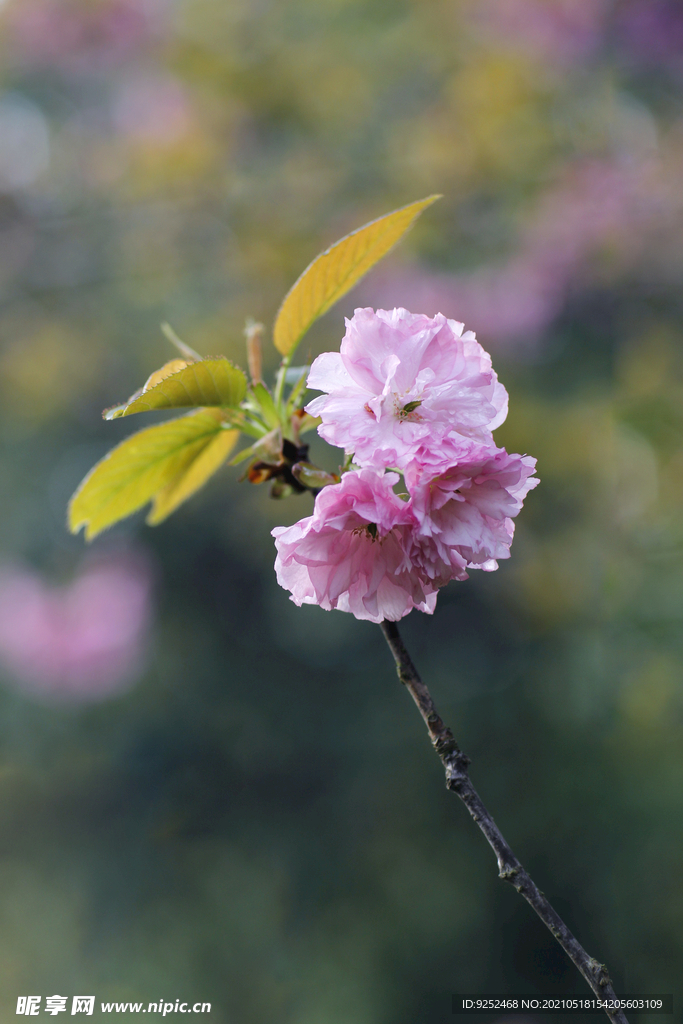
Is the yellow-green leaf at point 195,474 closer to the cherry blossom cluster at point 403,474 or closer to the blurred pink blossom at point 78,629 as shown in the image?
the cherry blossom cluster at point 403,474

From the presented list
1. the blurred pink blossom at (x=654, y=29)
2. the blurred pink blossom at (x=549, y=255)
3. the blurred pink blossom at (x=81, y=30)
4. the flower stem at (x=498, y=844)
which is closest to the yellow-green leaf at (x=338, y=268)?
the flower stem at (x=498, y=844)

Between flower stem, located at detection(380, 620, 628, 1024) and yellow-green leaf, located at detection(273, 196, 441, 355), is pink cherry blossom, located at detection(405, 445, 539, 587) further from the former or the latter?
yellow-green leaf, located at detection(273, 196, 441, 355)

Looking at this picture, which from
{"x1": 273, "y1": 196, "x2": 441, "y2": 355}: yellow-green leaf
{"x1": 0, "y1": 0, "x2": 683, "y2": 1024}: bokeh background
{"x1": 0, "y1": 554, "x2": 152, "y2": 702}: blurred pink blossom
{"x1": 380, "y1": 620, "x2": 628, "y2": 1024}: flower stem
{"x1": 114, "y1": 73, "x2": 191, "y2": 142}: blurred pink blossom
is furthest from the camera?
{"x1": 114, "y1": 73, "x2": 191, "y2": 142}: blurred pink blossom

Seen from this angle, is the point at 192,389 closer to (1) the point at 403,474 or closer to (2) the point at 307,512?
(1) the point at 403,474

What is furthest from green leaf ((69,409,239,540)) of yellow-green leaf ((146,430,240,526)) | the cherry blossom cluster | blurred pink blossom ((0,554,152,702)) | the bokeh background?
blurred pink blossom ((0,554,152,702))

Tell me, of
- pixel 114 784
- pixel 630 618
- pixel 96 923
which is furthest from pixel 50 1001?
pixel 630 618

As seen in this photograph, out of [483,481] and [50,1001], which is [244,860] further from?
[483,481]

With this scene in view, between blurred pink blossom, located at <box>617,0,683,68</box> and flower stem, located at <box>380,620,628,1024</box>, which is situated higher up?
blurred pink blossom, located at <box>617,0,683,68</box>
